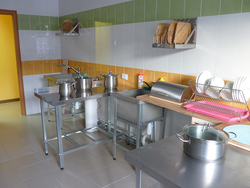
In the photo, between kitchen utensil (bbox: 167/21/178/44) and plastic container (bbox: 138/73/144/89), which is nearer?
kitchen utensil (bbox: 167/21/178/44)

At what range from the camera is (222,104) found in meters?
1.73

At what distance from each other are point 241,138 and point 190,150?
0.34m

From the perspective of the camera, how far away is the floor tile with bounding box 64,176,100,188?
1.99 metres

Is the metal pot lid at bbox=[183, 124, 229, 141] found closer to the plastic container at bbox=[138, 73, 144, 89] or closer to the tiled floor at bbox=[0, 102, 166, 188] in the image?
the tiled floor at bbox=[0, 102, 166, 188]

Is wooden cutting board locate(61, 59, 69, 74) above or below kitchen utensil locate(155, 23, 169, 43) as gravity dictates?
below

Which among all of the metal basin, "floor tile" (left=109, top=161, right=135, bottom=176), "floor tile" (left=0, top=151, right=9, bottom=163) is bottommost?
"floor tile" (left=0, top=151, right=9, bottom=163)

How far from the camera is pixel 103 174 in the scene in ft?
7.11

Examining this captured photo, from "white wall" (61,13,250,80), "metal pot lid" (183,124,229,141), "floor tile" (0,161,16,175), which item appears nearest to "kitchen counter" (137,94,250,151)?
"metal pot lid" (183,124,229,141)

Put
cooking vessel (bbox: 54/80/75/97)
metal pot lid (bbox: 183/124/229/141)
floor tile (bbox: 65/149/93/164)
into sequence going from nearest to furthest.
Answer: metal pot lid (bbox: 183/124/229/141) → cooking vessel (bbox: 54/80/75/97) → floor tile (bbox: 65/149/93/164)

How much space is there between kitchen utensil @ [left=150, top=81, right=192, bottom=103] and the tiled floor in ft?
2.63

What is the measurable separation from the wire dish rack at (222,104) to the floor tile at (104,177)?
3.24ft

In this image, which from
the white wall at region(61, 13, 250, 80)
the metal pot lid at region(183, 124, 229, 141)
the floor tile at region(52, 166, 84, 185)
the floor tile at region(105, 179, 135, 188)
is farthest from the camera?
the floor tile at region(52, 166, 84, 185)

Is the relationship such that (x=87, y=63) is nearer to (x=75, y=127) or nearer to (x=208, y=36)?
(x=75, y=127)

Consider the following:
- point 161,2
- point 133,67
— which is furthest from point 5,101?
point 161,2
